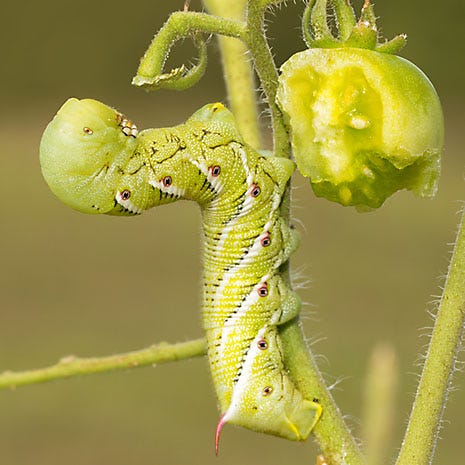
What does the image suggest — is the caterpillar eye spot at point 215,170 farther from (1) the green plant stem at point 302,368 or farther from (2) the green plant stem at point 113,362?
(2) the green plant stem at point 113,362

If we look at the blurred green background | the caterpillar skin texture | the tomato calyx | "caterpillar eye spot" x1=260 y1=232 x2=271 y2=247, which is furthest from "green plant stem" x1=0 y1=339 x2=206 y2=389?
the blurred green background

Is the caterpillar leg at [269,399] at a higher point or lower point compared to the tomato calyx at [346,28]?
lower

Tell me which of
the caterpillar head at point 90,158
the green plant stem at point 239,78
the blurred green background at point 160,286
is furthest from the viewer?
the blurred green background at point 160,286

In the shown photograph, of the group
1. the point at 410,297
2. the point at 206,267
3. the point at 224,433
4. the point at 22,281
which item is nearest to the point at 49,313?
the point at 22,281

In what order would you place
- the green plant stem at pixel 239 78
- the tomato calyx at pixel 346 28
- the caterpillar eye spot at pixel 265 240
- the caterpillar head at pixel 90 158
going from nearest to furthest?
the tomato calyx at pixel 346 28, the caterpillar head at pixel 90 158, the caterpillar eye spot at pixel 265 240, the green plant stem at pixel 239 78

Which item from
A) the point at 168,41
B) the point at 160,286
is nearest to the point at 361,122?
the point at 168,41

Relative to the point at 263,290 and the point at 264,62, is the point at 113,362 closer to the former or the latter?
the point at 263,290

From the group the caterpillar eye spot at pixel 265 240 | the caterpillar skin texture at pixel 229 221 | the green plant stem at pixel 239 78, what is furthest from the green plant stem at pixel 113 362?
the green plant stem at pixel 239 78

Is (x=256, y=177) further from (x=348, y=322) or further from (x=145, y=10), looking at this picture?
(x=145, y=10)
